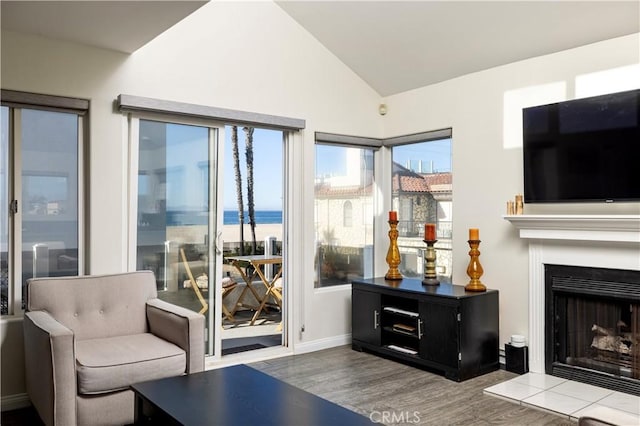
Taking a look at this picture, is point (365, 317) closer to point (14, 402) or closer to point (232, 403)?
point (232, 403)

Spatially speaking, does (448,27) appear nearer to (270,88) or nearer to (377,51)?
(377,51)

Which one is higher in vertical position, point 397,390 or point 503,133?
point 503,133

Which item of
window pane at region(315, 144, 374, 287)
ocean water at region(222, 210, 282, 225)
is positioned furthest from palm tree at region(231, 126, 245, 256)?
window pane at region(315, 144, 374, 287)

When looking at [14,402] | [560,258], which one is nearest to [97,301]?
[14,402]

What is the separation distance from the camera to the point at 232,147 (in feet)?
23.4

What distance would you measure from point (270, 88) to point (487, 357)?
2757mm

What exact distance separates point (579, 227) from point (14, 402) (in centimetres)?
379

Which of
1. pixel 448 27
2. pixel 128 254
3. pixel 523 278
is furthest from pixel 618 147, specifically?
pixel 128 254

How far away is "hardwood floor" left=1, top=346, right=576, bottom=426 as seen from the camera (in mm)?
3033

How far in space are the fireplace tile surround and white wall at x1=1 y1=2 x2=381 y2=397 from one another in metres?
1.71

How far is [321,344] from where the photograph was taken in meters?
4.65

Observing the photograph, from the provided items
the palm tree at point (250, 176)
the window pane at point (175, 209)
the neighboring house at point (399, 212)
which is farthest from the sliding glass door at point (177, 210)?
the palm tree at point (250, 176)

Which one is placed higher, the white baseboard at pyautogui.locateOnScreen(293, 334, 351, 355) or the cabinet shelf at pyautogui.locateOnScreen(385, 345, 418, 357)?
the cabinet shelf at pyautogui.locateOnScreen(385, 345, 418, 357)

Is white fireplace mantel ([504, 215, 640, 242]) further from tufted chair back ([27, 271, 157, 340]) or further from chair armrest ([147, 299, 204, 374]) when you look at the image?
tufted chair back ([27, 271, 157, 340])
